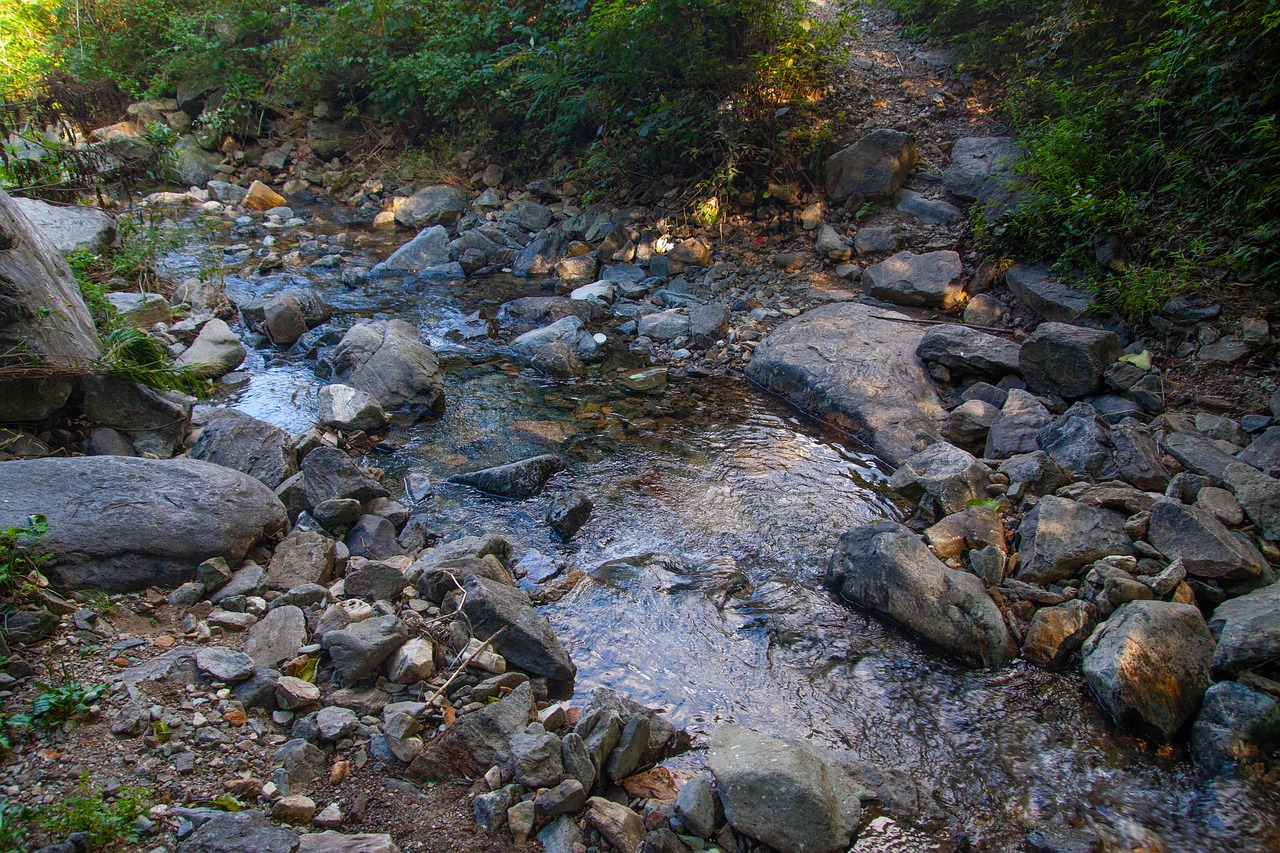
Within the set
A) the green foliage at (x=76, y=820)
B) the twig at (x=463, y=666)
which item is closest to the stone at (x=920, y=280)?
the twig at (x=463, y=666)

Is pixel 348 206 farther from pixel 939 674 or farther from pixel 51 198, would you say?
pixel 939 674

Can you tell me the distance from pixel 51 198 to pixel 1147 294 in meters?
8.32

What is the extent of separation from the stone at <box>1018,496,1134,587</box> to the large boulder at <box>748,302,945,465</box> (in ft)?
3.83

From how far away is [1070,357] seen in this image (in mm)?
4418

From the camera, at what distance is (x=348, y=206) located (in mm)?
10094

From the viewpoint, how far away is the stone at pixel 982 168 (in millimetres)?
6078

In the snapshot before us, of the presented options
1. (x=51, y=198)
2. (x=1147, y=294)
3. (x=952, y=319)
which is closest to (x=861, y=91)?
(x=952, y=319)

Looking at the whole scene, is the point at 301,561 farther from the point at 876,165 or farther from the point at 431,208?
the point at 431,208

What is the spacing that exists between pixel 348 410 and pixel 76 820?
3138mm

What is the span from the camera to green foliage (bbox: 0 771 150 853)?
65.2 inches

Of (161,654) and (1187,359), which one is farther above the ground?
(1187,359)

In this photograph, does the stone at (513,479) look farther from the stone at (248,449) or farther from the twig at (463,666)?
the twig at (463,666)

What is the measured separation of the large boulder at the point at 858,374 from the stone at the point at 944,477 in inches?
12.0

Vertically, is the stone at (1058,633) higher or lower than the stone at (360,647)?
lower
